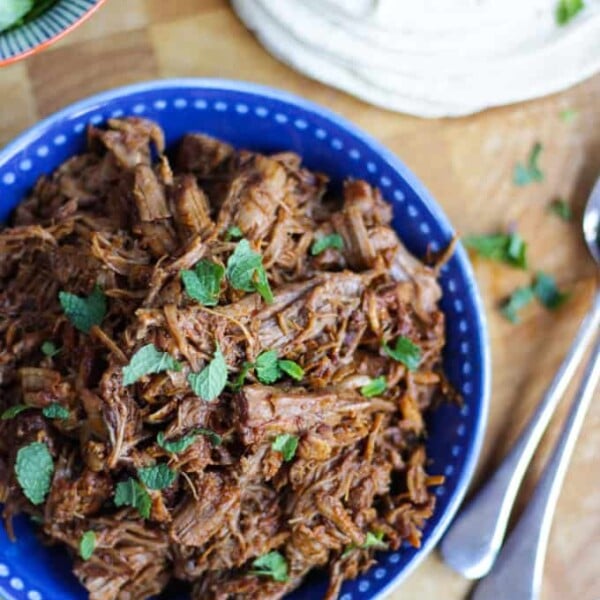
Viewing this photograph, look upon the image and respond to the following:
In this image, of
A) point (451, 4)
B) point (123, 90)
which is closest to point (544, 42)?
point (451, 4)

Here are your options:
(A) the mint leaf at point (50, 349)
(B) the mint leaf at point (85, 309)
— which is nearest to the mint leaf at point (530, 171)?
(B) the mint leaf at point (85, 309)

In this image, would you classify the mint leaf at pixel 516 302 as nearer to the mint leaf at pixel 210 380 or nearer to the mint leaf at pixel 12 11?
the mint leaf at pixel 210 380

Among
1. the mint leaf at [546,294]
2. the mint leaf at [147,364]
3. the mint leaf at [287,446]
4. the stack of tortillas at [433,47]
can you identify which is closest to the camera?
the mint leaf at [147,364]

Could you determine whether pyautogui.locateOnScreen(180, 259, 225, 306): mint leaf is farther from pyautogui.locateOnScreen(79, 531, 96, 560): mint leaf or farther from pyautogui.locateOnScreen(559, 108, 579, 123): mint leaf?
pyautogui.locateOnScreen(559, 108, 579, 123): mint leaf

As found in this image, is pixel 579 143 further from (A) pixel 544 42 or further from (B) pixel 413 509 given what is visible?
(B) pixel 413 509

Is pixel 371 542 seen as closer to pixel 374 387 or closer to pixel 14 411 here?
pixel 374 387
